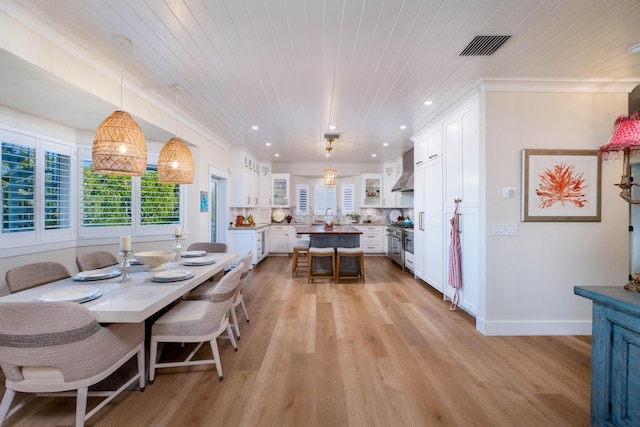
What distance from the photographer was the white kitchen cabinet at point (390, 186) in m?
7.57

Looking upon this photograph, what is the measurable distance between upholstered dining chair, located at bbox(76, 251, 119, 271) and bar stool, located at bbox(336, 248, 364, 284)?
10.6ft

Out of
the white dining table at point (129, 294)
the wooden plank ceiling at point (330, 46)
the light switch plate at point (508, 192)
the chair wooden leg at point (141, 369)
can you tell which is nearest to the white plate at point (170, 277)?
the white dining table at point (129, 294)

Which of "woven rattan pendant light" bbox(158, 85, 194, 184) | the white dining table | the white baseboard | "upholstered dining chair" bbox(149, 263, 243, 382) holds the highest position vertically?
"woven rattan pendant light" bbox(158, 85, 194, 184)

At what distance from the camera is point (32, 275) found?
224 centimetres

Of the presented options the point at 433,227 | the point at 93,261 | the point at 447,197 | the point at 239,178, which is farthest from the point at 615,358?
the point at 239,178

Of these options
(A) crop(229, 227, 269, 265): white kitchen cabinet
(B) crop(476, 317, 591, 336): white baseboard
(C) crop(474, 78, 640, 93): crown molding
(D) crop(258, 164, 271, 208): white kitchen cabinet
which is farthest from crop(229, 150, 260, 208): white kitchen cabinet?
(B) crop(476, 317, 591, 336): white baseboard

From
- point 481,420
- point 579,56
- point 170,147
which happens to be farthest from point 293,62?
point 481,420

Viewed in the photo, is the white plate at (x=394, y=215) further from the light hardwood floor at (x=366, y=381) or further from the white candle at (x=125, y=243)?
the white candle at (x=125, y=243)

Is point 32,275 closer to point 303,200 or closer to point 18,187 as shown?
point 18,187

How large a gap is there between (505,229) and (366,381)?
2.12m

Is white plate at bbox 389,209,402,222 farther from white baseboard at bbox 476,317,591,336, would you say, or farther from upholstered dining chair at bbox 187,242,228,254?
Answer: upholstered dining chair at bbox 187,242,228,254

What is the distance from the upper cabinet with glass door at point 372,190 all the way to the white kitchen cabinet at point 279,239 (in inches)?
96.9

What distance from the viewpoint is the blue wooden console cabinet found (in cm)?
135

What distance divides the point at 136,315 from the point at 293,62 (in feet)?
7.76
